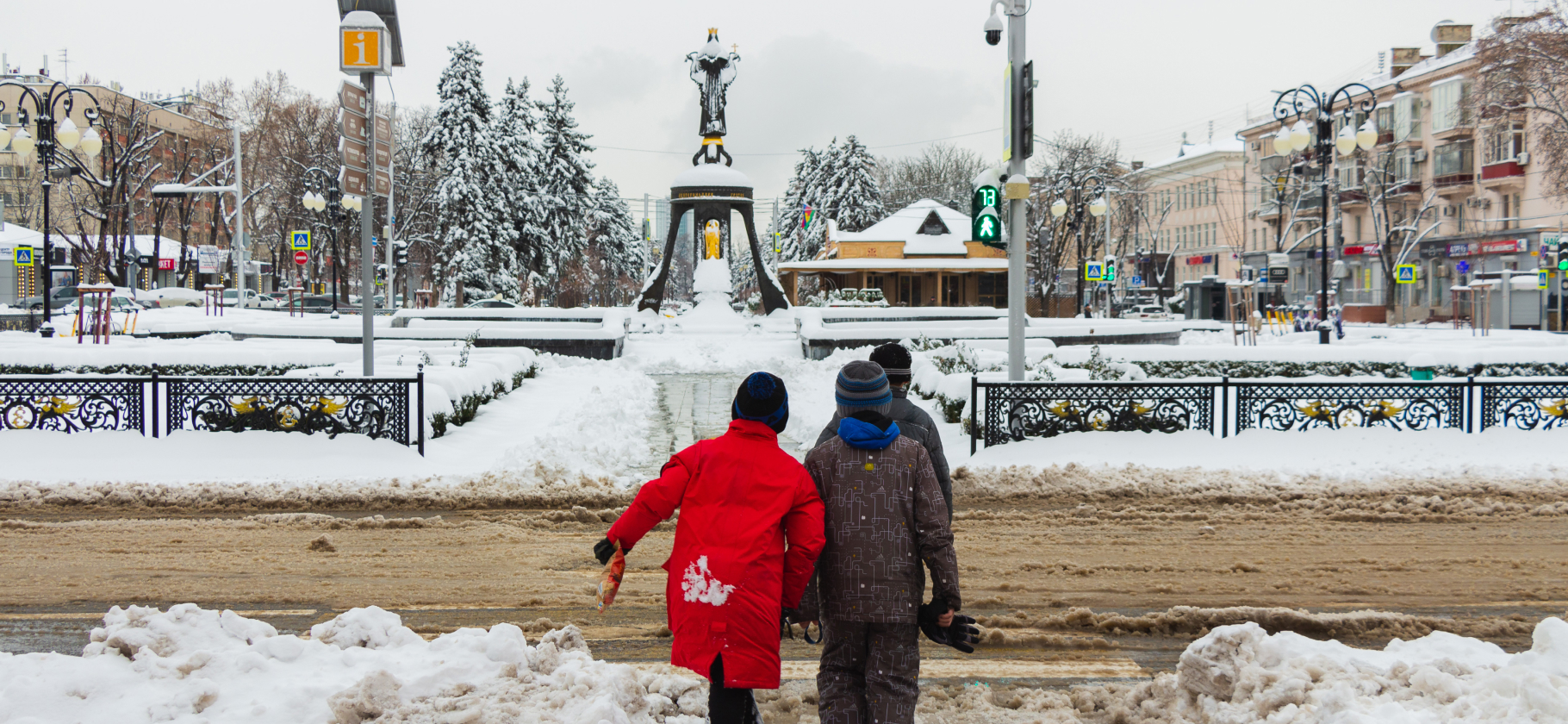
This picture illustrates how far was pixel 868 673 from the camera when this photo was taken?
12.5ft

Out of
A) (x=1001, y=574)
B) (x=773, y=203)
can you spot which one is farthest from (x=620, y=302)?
(x=1001, y=574)

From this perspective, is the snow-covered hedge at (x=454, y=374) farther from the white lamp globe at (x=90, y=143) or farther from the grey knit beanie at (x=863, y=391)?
the grey knit beanie at (x=863, y=391)

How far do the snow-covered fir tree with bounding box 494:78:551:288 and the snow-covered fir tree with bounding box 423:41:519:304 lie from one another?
3.40ft

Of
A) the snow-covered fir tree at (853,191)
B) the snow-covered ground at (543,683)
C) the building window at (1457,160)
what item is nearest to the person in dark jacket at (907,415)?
the snow-covered ground at (543,683)

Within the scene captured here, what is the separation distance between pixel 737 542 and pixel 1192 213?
87673mm

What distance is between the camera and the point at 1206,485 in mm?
10445

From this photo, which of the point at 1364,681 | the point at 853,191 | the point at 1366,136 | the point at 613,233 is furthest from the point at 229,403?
the point at 613,233

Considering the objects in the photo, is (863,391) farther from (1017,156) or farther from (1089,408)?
(1017,156)

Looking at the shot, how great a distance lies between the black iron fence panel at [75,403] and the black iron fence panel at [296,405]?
18.4 inches

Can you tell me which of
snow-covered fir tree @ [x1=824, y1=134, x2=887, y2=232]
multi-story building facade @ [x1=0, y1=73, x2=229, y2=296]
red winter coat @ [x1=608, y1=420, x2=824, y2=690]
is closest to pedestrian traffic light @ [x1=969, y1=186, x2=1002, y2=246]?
red winter coat @ [x1=608, y1=420, x2=824, y2=690]

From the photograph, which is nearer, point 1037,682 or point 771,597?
point 771,597

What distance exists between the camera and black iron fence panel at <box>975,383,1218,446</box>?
1216 cm

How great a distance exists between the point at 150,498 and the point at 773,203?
104809 mm

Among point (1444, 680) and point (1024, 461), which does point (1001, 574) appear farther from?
point (1024, 461)
